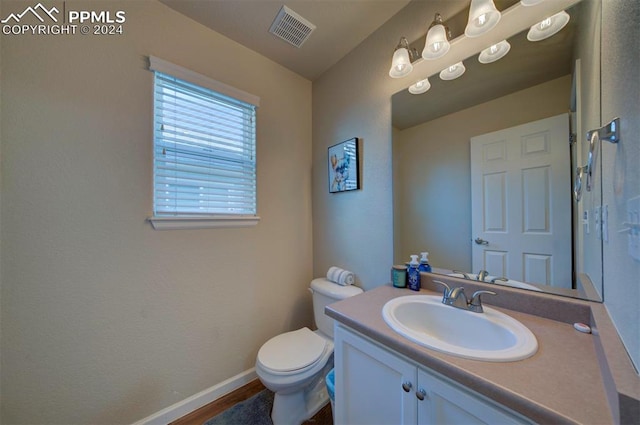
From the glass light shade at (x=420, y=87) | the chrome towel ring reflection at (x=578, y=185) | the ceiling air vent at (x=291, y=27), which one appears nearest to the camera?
the chrome towel ring reflection at (x=578, y=185)

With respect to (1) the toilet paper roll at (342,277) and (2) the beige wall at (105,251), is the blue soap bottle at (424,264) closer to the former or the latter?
(1) the toilet paper roll at (342,277)

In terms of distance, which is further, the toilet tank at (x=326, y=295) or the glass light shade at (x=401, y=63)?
the toilet tank at (x=326, y=295)

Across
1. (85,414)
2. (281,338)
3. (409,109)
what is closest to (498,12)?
(409,109)

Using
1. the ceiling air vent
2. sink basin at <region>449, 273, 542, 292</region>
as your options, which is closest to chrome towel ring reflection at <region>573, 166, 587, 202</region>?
sink basin at <region>449, 273, 542, 292</region>

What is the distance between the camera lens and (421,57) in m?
1.21

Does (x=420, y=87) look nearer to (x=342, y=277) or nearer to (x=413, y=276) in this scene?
(x=413, y=276)

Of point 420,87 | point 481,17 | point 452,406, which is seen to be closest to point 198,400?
point 452,406

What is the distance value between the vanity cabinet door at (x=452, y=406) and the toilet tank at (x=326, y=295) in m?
0.76

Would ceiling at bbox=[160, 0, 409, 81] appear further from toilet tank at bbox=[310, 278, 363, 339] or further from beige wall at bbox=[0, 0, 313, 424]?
toilet tank at bbox=[310, 278, 363, 339]

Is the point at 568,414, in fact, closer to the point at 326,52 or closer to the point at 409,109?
the point at 409,109

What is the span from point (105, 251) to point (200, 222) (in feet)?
1.49

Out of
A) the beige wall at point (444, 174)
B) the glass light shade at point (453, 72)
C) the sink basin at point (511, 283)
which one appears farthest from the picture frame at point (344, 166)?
the sink basin at point (511, 283)

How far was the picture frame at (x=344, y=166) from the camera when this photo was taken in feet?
5.00

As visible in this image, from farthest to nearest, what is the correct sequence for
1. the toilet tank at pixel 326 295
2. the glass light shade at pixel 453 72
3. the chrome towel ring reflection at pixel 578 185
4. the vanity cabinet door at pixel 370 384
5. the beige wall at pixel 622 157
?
the toilet tank at pixel 326 295 → the glass light shade at pixel 453 72 → the chrome towel ring reflection at pixel 578 185 → the vanity cabinet door at pixel 370 384 → the beige wall at pixel 622 157
